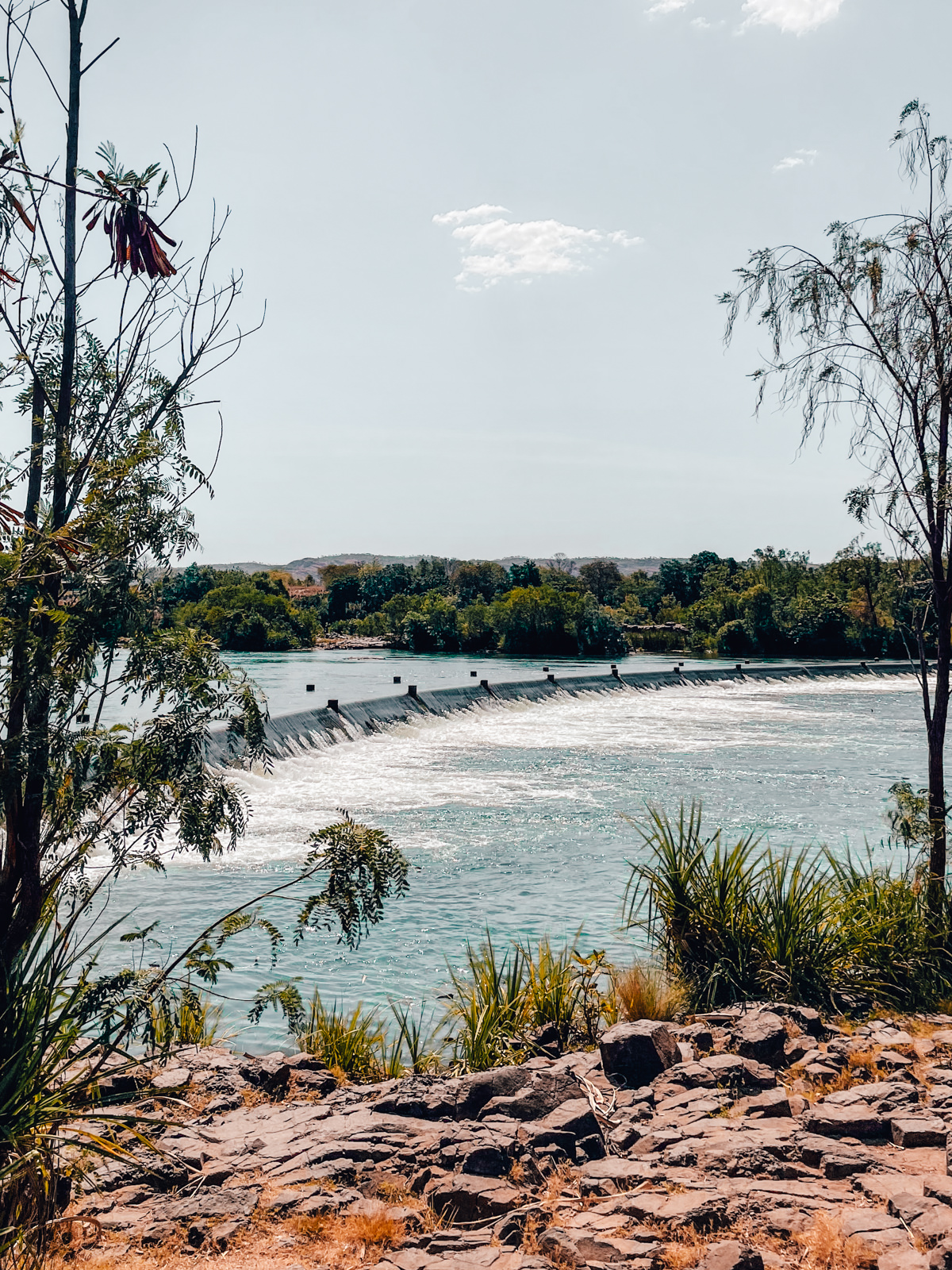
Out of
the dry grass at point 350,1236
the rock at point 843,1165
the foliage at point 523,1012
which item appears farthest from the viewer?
the foliage at point 523,1012

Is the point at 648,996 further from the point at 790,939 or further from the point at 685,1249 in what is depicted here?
the point at 685,1249

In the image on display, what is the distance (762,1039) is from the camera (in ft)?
17.7

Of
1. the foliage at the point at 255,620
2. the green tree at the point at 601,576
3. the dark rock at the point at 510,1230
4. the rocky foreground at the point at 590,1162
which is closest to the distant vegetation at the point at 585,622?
the foliage at the point at 255,620

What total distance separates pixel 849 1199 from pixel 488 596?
296 ft

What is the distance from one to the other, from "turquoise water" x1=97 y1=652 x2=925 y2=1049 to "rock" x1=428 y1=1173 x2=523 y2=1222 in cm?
391

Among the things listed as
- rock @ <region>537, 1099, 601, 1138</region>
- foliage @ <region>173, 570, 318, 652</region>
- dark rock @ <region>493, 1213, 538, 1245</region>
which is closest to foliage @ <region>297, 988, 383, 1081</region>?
rock @ <region>537, 1099, 601, 1138</region>

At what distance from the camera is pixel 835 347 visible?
22.8ft

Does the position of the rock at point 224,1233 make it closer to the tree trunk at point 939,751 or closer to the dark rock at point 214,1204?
the dark rock at point 214,1204

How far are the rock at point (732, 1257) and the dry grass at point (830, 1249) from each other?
185mm

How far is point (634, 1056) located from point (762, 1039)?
731 millimetres

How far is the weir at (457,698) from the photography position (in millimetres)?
20438

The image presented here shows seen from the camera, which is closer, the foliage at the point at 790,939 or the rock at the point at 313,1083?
the rock at the point at 313,1083

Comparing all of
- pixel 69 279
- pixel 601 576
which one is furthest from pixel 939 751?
pixel 601 576

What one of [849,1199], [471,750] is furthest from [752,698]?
[849,1199]
